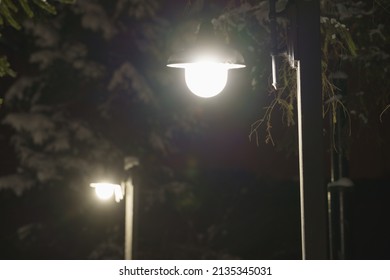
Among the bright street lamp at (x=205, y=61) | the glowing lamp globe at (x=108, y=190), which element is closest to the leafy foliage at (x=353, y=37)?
the glowing lamp globe at (x=108, y=190)

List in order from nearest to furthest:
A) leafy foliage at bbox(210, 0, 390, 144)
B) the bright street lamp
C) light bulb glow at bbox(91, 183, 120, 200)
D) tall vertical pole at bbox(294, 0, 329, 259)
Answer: tall vertical pole at bbox(294, 0, 329, 259), the bright street lamp, leafy foliage at bbox(210, 0, 390, 144), light bulb glow at bbox(91, 183, 120, 200)

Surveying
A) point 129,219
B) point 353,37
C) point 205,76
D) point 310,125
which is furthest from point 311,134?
point 129,219

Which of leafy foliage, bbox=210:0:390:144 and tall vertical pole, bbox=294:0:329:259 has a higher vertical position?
leafy foliage, bbox=210:0:390:144

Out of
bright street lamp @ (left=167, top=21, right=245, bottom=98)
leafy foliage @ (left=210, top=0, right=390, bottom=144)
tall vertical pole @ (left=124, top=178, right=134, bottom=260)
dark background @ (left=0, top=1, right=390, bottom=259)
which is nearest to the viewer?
bright street lamp @ (left=167, top=21, right=245, bottom=98)

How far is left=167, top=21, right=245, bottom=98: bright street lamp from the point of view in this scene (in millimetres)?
5035

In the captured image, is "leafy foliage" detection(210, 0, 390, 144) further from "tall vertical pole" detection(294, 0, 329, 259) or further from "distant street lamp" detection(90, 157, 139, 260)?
"tall vertical pole" detection(294, 0, 329, 259)

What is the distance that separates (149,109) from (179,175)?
1764 millimetres

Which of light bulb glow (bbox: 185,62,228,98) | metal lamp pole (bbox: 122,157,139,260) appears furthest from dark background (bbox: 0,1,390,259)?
light bulb glow (bbox: 185,62,228,98)

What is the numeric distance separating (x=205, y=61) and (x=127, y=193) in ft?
22.2

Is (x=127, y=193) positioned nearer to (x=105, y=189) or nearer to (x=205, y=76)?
(x=105, y=189)

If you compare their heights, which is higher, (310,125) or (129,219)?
(310,125)

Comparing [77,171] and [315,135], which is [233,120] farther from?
[315,135]

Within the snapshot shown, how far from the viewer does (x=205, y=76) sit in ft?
16.6

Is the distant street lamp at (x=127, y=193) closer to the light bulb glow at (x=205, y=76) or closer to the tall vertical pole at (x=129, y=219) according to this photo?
the tall vertical pole at (x=129, y=219)
